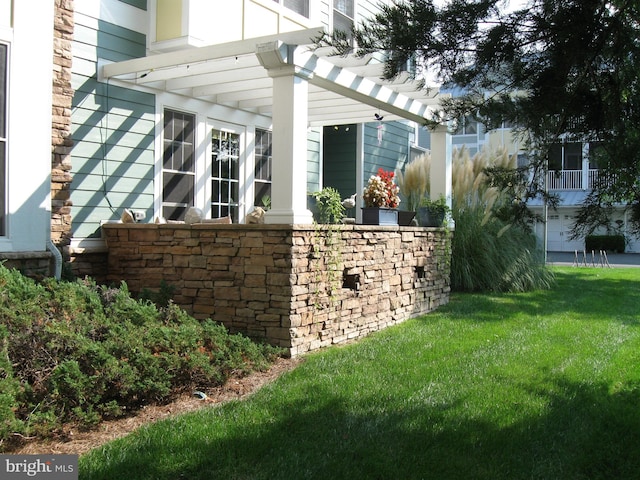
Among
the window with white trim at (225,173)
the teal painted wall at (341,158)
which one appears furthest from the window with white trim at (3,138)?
the teal painted wall at (341,158)

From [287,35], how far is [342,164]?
7.17 metres

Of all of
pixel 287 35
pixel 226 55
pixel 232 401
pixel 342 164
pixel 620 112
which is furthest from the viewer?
pixel 342 164

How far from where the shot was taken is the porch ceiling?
270 inches

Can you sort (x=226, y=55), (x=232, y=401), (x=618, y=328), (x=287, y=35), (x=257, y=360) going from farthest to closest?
(x=618, y=328) → (x=226, y=55) → (x=287, y=35) → (x=257, y=360) → (x=232, y=401)

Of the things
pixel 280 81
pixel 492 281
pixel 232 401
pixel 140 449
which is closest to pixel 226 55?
pixel 280 81

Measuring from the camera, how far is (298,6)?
10.6m

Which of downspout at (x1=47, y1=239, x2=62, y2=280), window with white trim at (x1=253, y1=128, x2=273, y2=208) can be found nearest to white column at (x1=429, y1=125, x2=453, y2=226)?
window with white trim at (x1=253, y1=128, x2=273, y2=208)

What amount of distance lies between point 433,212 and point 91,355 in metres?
6.79

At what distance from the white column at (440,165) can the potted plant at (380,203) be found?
1.81 m

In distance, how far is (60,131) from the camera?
729 cm

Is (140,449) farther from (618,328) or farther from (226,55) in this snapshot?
(618,328)

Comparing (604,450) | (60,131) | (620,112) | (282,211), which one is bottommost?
(604,450)

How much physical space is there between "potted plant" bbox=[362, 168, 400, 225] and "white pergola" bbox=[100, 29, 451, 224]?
46.1 inches

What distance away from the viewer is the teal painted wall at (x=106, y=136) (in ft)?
24.8
